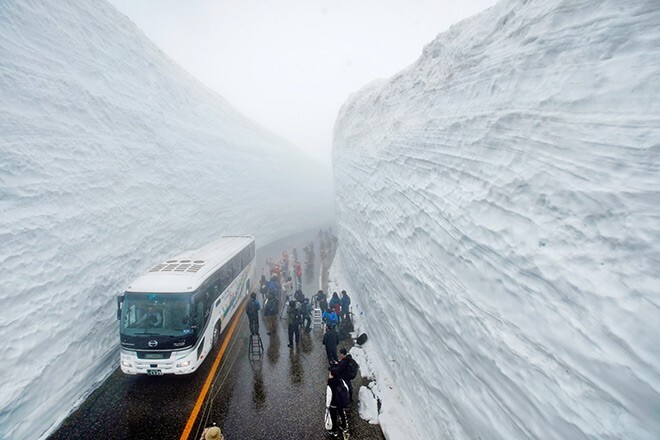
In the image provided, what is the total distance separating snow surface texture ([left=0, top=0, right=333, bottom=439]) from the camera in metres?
5.65

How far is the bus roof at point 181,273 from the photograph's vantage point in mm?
6449

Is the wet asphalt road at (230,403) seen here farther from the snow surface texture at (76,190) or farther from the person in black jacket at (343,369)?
the person in black jacket at (343,369)

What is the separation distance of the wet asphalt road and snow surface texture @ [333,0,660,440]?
2032 mm

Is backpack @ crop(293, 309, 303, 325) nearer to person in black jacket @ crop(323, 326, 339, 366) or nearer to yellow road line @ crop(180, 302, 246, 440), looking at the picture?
person in black jacket @ crop(323, 326, 339, 366)

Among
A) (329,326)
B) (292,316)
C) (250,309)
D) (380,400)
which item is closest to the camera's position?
(380,400)

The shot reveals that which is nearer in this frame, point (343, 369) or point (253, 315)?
point (343, 369)

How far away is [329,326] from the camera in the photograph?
700 centimetres

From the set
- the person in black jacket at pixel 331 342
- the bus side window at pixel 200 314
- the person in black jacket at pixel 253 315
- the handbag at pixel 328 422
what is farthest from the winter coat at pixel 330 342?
the bus side window at pixel 200 314

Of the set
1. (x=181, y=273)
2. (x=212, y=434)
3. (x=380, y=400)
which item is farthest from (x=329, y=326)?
(x=212, y=434)

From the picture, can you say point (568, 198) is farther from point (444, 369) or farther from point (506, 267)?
point (444, 369)

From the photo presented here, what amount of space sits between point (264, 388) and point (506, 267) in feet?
18.0

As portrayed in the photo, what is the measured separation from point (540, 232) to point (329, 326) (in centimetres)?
522

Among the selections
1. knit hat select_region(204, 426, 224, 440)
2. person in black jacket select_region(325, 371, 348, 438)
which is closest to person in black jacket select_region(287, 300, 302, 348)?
person in black jacket select_region(325, 371, 348, 438)

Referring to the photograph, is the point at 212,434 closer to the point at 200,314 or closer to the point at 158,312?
the point at 200,314
